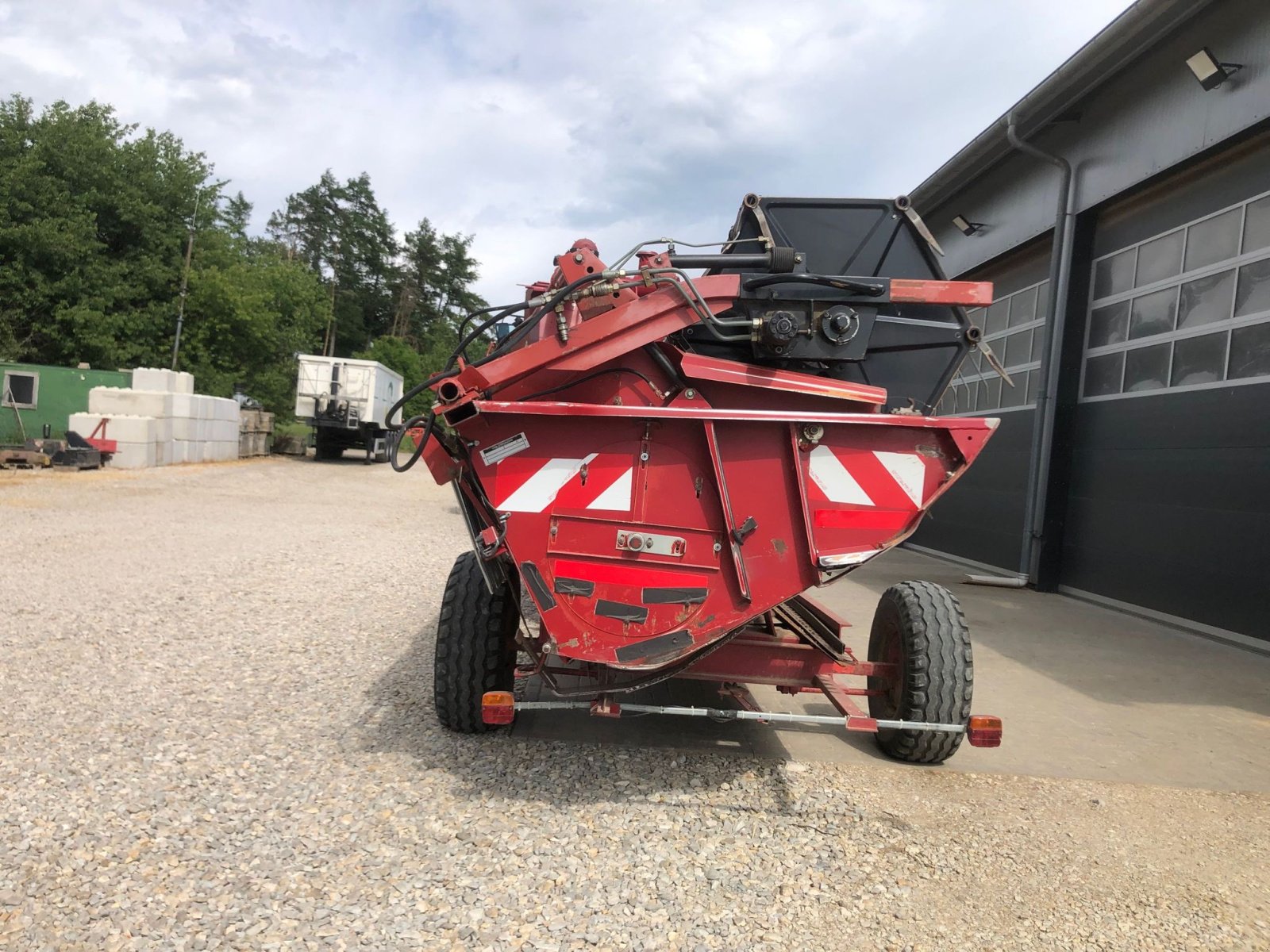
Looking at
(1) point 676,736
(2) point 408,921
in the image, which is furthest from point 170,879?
(1) point 676,736

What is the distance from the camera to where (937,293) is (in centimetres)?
330

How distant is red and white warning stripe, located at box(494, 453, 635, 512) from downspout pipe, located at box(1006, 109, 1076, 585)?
810 centimetres

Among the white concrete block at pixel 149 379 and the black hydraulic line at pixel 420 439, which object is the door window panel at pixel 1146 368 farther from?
the white concrete block at pixel 149 379

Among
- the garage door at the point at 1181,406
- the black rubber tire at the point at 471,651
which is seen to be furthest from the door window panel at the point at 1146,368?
the black rubber tire at the point at 471,651

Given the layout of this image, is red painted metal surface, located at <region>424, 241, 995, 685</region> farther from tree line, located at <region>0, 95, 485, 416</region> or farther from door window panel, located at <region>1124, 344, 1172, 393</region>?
tree line, located at <region>0, 95, 485, 416</region>

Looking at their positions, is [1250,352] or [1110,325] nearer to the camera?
[1250,352]

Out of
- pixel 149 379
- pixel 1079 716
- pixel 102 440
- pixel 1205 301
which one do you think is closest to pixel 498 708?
pixel 1079 716

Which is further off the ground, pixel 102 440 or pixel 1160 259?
pixel 1160 259

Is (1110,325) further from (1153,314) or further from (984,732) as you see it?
(984,732)

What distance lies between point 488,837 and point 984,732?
84.1 inches

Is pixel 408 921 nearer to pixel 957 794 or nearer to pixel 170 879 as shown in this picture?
pixel 170 879

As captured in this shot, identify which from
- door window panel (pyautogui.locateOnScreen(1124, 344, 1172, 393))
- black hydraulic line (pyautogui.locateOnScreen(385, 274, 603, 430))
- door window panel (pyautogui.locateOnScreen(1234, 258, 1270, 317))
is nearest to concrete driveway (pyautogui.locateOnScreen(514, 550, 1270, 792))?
black hydraulic line (pyautogui.locateOnScreen(385, 274, 603, 430))

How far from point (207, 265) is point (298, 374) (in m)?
6.62

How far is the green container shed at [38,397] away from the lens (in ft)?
61.6
